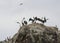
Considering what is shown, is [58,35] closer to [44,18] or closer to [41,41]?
[41,41]

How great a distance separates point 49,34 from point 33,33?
3.02 feet

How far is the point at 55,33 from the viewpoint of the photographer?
12203 mm

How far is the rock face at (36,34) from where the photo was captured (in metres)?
11.7

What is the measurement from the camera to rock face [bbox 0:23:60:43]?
11664mm

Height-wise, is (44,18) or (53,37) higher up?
(44,18)

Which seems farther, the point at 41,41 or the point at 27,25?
the point at 27,25

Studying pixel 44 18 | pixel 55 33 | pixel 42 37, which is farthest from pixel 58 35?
pixel 44 18

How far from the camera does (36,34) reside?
38.2ft

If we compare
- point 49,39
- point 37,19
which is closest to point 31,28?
point 49,39

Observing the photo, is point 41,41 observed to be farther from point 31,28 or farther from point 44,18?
point 44,18

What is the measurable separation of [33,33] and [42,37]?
0.52m

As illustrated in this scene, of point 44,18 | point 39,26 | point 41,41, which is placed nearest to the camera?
point 41,41

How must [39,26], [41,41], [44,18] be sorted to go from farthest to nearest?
[44,18] < [39,26] < [41,41]

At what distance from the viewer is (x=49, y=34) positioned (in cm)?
1206
